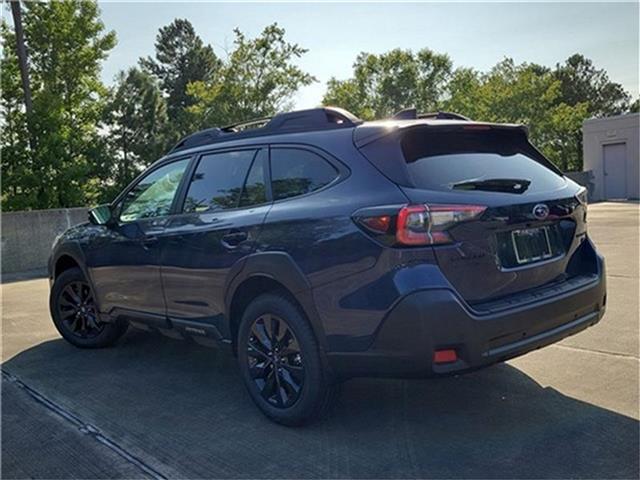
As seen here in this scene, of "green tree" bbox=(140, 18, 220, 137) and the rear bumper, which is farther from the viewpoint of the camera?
"green tree" bbox=(140, 18, 220, 137)

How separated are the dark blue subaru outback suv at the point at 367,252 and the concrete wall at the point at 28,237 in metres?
8.87

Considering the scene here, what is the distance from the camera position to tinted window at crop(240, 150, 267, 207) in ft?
11.9

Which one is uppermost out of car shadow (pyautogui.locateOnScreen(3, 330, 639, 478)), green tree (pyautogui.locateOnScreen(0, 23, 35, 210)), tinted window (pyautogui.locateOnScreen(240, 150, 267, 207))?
green tree (pyautogui.locateOnScreen(0, 23, 35, 210))

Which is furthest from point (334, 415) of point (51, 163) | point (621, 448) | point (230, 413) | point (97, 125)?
point (97, 125)

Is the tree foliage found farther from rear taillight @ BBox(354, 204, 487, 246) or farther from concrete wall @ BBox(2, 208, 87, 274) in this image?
rear taillight @ BBox(354, 204, 487, 246)

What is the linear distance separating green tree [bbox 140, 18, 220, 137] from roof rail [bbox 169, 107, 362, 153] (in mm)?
40351

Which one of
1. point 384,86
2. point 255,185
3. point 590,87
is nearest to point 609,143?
point 384,86

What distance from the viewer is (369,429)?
3.30 m

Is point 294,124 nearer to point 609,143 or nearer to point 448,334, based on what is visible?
point 448,334

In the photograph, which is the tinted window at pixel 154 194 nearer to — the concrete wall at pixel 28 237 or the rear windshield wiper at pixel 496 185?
the rear windshield wiper at pixel 496 185

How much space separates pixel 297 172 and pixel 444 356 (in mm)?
1395

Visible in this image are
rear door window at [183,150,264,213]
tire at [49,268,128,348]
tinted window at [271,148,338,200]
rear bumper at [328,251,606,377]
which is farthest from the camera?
tire at [49,268,128,348]

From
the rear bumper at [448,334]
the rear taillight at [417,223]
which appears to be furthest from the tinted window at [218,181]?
the rear bumper at [448,334]

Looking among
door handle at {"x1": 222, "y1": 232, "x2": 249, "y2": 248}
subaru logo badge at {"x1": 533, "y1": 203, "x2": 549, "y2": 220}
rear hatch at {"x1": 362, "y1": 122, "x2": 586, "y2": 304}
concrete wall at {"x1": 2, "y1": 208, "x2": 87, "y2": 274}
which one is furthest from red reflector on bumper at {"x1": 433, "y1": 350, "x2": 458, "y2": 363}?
concrete wall at {"x1": 2, "y1": 208, "x2": 87, "y2": 274}
